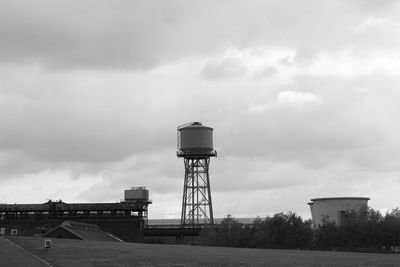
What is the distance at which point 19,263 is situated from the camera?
133 feet

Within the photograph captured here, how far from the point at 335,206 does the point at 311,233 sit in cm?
1272

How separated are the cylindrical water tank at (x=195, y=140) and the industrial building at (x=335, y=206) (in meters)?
31.3

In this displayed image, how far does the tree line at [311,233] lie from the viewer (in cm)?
12631

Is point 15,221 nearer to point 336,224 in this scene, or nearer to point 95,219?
point 95,219

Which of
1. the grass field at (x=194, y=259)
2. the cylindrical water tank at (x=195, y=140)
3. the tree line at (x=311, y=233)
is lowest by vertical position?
the grass field at (x=194, y=259)

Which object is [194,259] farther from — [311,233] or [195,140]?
[195,140]

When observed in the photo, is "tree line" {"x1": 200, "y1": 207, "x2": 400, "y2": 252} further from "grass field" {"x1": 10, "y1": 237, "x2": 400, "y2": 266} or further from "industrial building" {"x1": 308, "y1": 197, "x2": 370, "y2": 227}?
"grass field" {"x1": 10, "y1": 237, "x2": 400, "y2": 266}

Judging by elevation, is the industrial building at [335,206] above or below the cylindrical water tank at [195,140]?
below

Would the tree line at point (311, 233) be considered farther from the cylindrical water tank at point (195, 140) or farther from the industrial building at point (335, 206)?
the cylindrical water tank at point (195, 140)

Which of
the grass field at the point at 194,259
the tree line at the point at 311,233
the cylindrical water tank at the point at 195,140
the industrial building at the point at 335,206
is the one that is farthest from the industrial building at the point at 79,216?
the grass field at the point at 194,259

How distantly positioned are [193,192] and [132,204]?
76.3 ft

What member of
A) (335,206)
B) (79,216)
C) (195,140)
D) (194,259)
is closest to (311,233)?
(335,206)

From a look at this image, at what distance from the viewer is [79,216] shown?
185 m

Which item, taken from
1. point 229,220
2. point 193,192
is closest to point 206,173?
point 193,192
